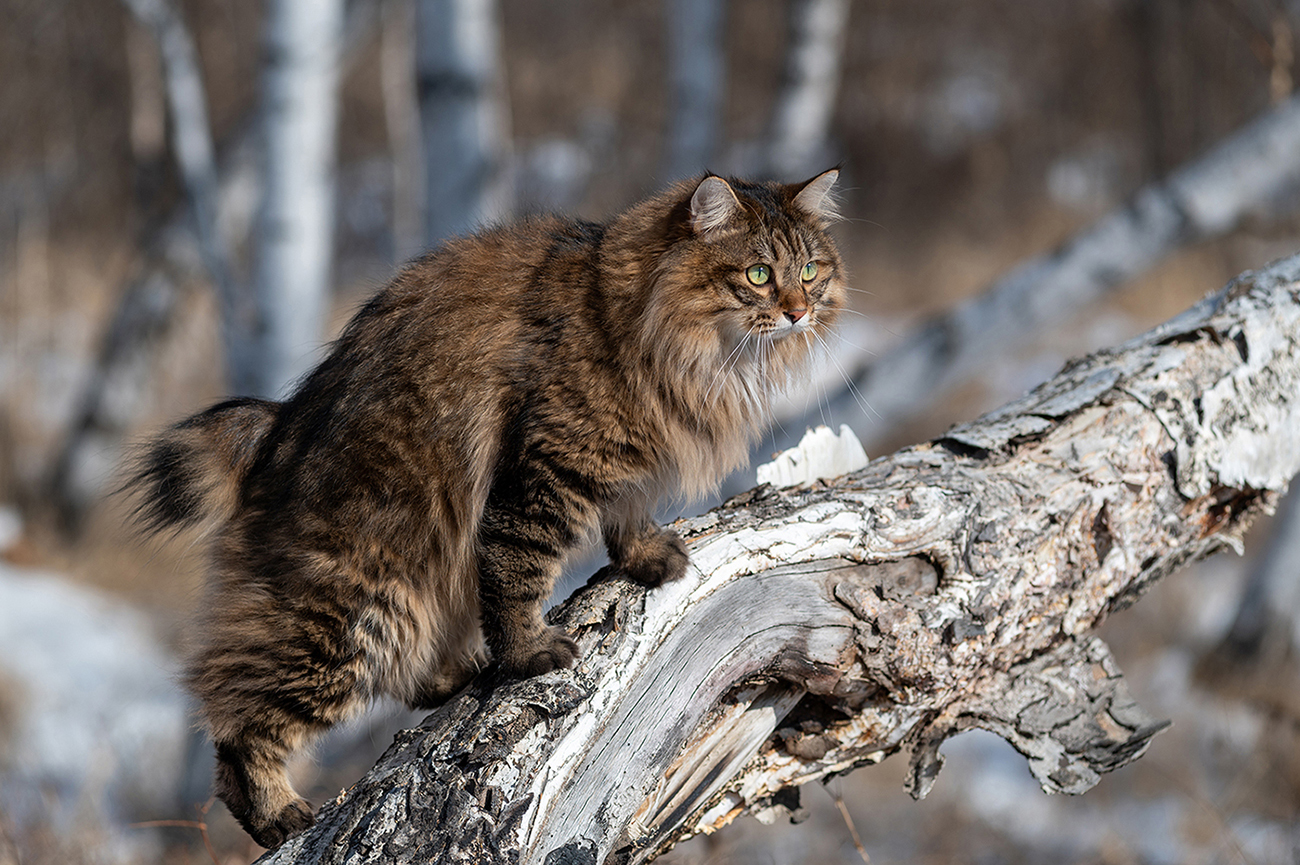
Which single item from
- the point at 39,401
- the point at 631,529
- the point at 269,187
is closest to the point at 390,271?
the point at 631,529

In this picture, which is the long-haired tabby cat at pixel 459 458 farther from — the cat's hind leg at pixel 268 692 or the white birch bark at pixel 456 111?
the white birch bark at pixel 456 111

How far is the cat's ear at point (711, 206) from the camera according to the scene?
88.0 inches

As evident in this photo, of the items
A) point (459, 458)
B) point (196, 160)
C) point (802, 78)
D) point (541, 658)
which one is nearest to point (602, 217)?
point (459, 458)

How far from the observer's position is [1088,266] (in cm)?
372

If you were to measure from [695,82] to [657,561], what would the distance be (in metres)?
3.71

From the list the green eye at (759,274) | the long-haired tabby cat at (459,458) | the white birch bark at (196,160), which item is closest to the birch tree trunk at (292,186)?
the white birch bark at (196,160)

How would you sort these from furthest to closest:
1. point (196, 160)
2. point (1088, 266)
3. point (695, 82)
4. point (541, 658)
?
point (695, 82)
point (196, 160)
point (1088, 266)
point (541, 658)

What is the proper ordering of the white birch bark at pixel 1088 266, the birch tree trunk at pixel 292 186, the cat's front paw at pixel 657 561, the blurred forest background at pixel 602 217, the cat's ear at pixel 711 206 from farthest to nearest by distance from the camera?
the blurred forest background at pixel 602 217, the birch tree trunk at pixel 292 186, the white birch bark at pixel 1088 266, the cat's ear at pixel 711 206, the cat's front paw at pixel 657 561

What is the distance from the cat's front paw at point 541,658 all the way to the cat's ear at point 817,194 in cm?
126

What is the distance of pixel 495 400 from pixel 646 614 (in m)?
0.58

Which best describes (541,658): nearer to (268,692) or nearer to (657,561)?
(657,561)

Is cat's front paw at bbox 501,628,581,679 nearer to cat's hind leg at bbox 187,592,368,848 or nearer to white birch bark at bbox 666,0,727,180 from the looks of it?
cat's hind leg at bbox 187,592,368,848

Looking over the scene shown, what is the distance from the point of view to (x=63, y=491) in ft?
24.6

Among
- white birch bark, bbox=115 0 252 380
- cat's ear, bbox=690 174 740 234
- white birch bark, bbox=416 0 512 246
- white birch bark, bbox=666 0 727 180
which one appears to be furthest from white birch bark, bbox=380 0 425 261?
cat's ear, bbox=690 174 740 234
